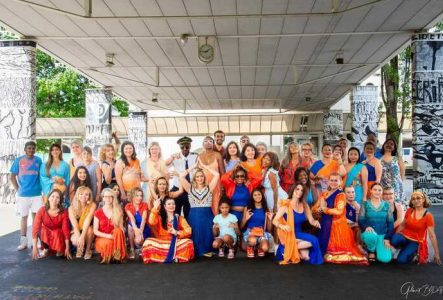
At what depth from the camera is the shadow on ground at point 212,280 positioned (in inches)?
176

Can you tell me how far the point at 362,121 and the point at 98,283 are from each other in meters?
11.6

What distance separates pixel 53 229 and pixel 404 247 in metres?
4.55

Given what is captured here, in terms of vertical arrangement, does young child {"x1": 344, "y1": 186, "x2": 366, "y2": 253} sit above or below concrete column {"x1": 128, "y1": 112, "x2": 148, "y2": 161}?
below

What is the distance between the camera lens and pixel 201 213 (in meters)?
6.20

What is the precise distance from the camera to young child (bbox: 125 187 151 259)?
6.00 metres

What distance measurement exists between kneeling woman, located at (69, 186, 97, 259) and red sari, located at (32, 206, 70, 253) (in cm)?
10

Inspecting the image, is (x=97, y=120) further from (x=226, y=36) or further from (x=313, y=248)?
(x=313, y=248)

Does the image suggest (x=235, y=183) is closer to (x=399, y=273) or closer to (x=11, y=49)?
(x=399, y=273)

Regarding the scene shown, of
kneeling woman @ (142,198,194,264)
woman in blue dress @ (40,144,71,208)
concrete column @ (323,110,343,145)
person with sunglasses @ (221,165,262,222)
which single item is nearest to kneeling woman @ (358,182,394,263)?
person with sunglasses @ (221,165,262,222)

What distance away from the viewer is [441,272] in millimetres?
5199

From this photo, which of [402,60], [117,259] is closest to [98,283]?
[117,259]

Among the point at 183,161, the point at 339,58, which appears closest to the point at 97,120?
the point at 339,58

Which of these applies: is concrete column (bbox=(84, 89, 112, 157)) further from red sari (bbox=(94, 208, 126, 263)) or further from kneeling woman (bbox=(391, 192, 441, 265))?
kneeling woman (bbox=(391, 192, 441, 265))
